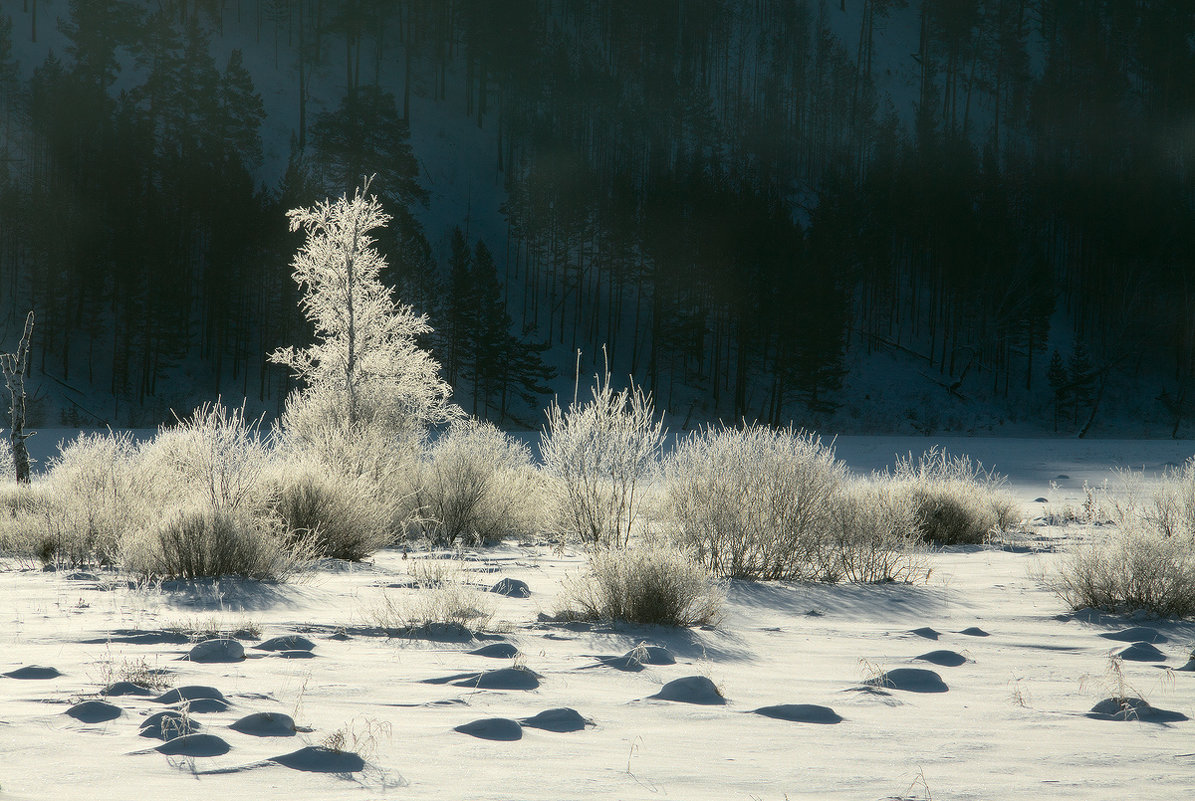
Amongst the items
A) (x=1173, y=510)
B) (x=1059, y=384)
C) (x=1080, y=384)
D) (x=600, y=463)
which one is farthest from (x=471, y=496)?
(x=1080, y=384)

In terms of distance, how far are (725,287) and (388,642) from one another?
47236 mm

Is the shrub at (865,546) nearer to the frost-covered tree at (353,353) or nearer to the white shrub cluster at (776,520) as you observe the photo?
the white shrub cluster at (776,520)

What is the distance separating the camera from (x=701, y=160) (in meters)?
59.1

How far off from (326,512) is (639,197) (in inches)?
1982

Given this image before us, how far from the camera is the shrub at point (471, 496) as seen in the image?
37.2ft

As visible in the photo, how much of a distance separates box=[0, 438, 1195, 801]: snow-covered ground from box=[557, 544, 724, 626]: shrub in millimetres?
185

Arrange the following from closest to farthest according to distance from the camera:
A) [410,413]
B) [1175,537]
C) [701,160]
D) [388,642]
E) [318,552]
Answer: [388,642] < [1175,537] < [318,552] < [410,413] < [701,160]

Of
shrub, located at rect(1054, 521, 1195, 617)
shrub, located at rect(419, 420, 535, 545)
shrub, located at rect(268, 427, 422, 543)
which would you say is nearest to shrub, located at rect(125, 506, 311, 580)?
shrub, located at rect(268, 427, 422, 543)

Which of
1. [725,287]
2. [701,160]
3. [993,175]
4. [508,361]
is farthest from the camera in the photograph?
[993,175]

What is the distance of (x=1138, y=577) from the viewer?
6477 millimetres

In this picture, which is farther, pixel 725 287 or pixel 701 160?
pixel 701 160

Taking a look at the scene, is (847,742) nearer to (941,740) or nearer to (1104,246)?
(941,740)

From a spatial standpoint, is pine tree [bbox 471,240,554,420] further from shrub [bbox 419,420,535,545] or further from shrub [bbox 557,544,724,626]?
shrub [bbox 557,544,724,626]

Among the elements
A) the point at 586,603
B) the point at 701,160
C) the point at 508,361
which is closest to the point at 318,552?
the point at 586,603
